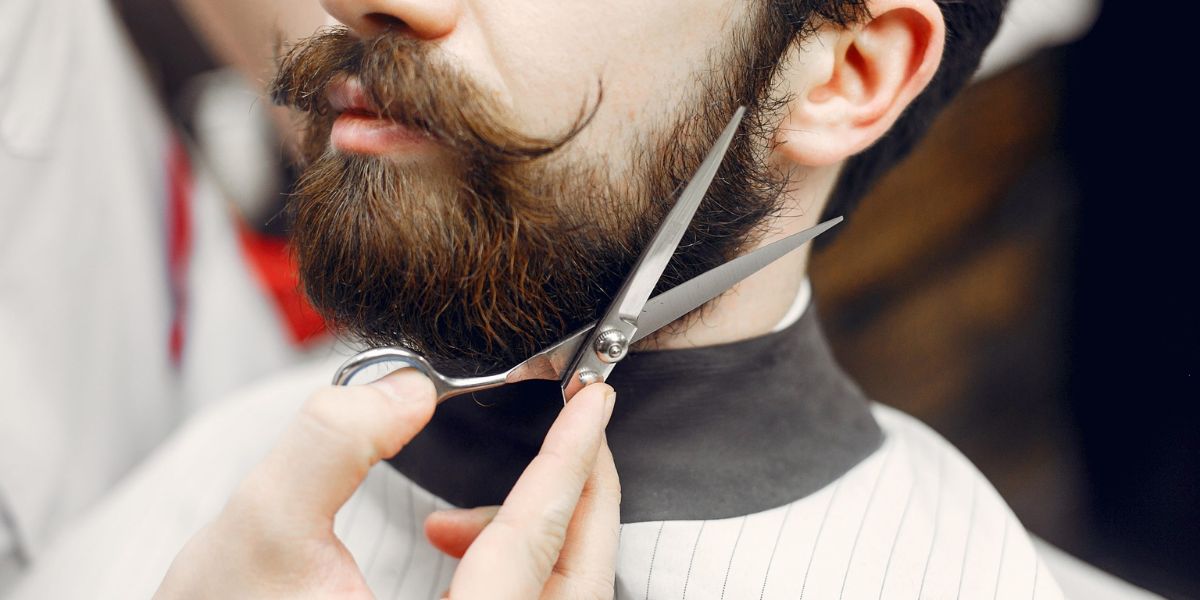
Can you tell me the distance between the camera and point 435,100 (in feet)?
2.52

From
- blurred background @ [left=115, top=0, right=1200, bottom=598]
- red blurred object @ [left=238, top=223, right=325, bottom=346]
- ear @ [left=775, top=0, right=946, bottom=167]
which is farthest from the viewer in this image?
red blurred object @ [left=238, top=223, right=325, bottom=346]

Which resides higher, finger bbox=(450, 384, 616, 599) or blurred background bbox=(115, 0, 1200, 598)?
finger bbox=(450, 384, 616, 599)

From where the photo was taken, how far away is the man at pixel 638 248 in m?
0.79

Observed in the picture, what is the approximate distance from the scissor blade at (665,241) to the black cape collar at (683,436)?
14 cm

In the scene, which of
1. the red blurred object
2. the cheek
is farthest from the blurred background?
the cheek

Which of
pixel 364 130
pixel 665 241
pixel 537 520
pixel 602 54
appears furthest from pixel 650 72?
pixel 537 520

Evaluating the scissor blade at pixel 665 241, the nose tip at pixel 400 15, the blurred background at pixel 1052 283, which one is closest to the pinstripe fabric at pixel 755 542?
the scissor blade at pixel 665 241

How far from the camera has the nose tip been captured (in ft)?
2.51

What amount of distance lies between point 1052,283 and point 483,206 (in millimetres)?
1675

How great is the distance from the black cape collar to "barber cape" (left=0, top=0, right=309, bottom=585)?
0.73 meters

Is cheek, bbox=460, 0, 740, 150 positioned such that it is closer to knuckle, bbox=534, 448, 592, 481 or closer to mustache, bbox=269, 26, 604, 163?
mustache, bbox=269, 26, 604, 163

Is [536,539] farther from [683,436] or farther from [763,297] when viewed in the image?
[763,297]

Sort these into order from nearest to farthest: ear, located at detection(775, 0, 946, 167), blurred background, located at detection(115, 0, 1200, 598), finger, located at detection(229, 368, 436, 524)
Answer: finger, located at detection(229, 368, 436, 524) < ear, located at detection(775, 0, 946, 167) < blurred background, located at detection(115, 0, 1200, 598)

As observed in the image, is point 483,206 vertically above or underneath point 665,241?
above
